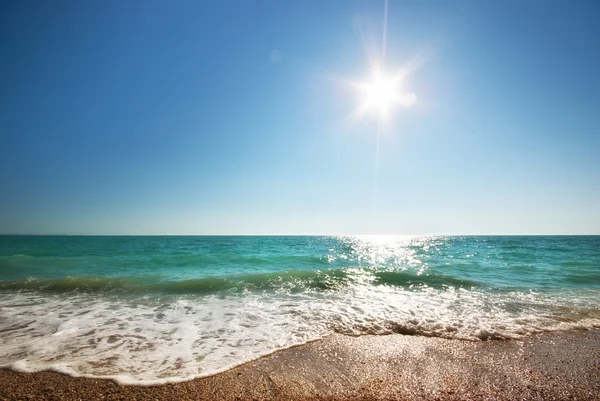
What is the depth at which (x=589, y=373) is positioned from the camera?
3676mm

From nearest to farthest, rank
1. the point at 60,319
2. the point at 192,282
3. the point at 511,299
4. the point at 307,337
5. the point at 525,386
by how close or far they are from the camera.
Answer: the point at 525,386
the point at 307,337
the point at 60,319
the point at 511,299
the point at 192,282

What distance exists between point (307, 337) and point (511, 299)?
7.36m

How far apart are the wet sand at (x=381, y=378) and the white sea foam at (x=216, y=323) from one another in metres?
0.32

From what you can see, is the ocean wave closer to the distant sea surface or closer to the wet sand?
the distant sea surface

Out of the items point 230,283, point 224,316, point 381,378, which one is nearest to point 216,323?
point 224,316

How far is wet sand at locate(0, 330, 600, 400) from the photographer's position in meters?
3.11

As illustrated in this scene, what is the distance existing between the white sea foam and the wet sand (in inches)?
12.7

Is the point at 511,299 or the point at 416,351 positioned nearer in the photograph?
the point at 416,351

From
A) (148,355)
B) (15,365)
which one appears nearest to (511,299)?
(148,355)

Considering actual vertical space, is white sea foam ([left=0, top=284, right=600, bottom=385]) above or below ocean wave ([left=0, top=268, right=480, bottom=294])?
above

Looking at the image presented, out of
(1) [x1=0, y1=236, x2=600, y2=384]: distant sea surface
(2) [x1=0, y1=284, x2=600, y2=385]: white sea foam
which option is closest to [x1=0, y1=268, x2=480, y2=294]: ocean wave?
(1) [x1=0, y1=236, x2=600, y2=384]: distant sea surface

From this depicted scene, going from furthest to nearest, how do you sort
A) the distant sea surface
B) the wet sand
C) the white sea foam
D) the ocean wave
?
the ocean wave, the distant sea surface, the white sea foam, the wet sand

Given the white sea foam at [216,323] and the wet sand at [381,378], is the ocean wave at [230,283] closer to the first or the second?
the white sea foam at [216,323]

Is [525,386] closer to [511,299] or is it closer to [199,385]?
[199,385]
